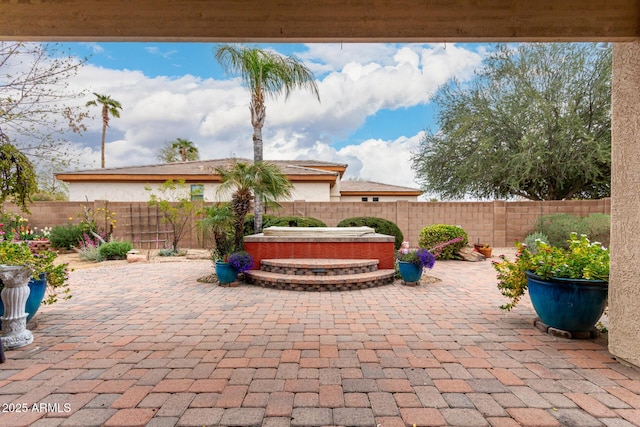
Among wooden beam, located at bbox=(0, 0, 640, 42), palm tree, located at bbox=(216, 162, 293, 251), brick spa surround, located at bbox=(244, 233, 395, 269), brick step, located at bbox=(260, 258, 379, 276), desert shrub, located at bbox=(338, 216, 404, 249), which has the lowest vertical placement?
brick step, located at bbox=(260, 258, 379, 276)

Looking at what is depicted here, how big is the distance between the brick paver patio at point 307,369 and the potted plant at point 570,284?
24 cm

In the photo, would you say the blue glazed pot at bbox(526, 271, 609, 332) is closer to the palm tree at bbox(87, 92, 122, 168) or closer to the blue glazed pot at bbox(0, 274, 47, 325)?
the blue glazed pot at bbox(0, 274, 47, 325)

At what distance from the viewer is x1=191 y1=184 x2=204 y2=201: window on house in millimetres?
12883

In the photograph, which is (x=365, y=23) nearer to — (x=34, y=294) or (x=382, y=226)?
(x=34, y=294)

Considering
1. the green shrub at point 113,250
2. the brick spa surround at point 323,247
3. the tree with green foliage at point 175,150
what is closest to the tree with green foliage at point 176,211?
the green shrub at point 113,250

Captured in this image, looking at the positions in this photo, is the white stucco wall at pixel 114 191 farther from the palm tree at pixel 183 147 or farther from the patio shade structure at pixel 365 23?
the palm tree at pixel 183 147

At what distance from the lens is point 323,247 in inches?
252

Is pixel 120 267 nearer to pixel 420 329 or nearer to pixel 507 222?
pixel 420 329

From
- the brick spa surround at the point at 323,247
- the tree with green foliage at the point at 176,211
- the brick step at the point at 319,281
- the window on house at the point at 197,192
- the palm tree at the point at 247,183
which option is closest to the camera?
the brick step at the point at 319,281

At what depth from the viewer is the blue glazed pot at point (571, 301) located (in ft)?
10.1

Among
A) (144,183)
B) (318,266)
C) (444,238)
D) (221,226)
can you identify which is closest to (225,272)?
(221,226)

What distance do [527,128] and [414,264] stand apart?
10.1 metres

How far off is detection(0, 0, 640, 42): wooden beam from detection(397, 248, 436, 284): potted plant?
12.6 feet

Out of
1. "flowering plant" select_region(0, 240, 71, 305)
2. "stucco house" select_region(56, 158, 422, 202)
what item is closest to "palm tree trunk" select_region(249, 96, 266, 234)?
"flowering plant" select_region(0, 240, 71, 305)
